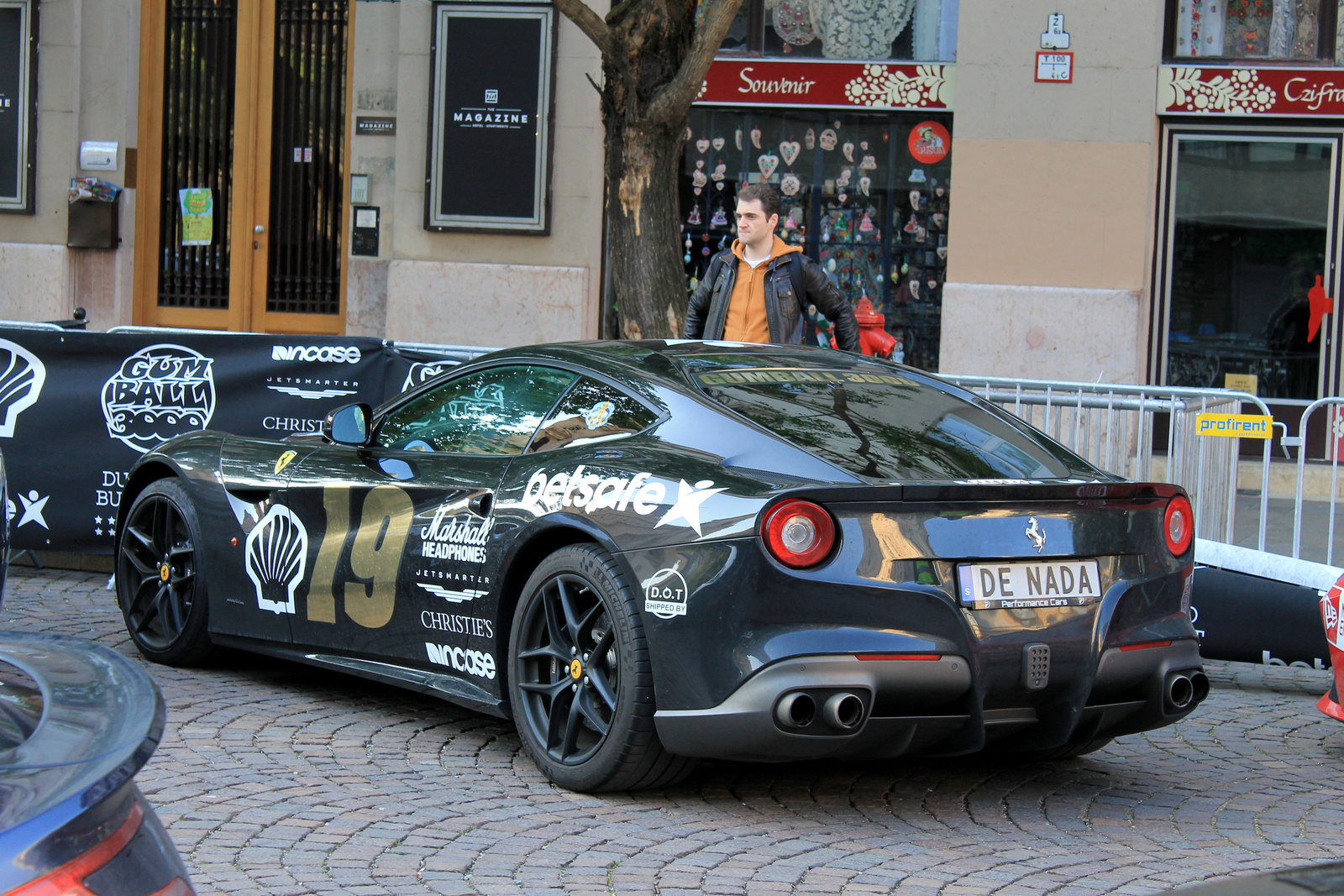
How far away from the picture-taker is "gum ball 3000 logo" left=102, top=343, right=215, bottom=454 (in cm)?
802

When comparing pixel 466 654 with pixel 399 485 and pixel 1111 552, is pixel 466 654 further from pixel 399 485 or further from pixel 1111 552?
pixel 1111 552

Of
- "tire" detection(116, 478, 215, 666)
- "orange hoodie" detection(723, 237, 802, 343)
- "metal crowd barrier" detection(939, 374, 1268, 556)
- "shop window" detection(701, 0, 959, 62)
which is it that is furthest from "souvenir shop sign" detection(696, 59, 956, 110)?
"tire" detection(116, 478, 215, 666)

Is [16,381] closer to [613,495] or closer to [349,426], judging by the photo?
[349,426]

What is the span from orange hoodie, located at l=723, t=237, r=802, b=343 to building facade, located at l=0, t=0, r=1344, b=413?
576 centimetres

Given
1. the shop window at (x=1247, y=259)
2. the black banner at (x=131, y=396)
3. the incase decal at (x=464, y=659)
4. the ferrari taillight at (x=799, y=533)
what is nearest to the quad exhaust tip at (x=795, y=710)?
the ferrari taillight at (x=799, y=533)

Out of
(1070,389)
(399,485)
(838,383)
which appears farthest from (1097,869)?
(1070,389)

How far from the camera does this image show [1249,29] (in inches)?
508

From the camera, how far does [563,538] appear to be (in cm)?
467

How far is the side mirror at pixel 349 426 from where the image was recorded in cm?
560

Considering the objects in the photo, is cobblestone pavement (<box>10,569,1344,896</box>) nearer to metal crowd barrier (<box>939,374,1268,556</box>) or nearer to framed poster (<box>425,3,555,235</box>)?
metal crowd barrier (<box>939,374,1268,556</box>)

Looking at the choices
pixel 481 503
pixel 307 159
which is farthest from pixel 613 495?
pixel 307 159

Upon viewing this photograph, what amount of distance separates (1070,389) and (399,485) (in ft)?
14.7

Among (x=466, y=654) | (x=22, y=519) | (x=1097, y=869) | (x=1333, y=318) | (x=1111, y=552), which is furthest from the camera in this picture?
(x=1333, y=318)

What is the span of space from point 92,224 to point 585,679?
38.3 feet
